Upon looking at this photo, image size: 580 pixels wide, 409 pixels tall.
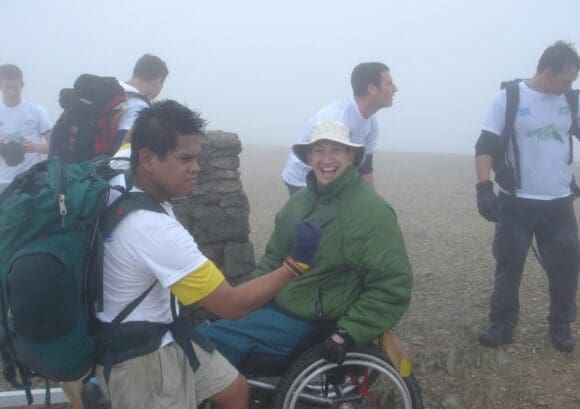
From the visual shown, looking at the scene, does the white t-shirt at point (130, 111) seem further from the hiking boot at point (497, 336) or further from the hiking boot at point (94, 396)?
the hiking boot at point (497, 336)

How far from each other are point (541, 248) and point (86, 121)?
3.92 metres

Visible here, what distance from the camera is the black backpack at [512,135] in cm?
397

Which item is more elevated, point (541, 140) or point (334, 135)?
point (334, 135)

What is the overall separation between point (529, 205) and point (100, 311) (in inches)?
134

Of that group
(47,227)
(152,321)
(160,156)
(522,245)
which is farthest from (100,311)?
(522,245)

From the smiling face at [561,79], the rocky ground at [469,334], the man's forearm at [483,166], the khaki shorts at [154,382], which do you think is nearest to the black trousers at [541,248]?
the man's forearm at [483,166]

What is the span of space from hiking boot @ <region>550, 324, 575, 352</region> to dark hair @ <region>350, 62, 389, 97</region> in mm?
2651

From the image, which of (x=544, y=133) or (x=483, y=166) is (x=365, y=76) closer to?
(x=483, y=166)

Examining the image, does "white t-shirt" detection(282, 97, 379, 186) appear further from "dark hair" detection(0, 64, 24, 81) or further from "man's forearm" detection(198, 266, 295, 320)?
"dark hair" detection(0, 64, 24, 81)

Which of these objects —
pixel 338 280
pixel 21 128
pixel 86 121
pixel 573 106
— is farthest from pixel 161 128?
pixel 21 128

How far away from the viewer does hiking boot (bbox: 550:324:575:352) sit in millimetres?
4051

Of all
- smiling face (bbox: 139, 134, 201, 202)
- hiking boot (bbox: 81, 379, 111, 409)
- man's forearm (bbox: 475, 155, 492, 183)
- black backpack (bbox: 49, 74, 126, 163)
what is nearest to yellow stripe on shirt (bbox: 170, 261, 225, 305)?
smiling face (bbox: 139, 134, 201, 202)

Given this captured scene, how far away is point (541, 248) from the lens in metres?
4.17

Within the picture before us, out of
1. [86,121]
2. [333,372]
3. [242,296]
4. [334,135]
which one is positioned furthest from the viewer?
[86,121]
